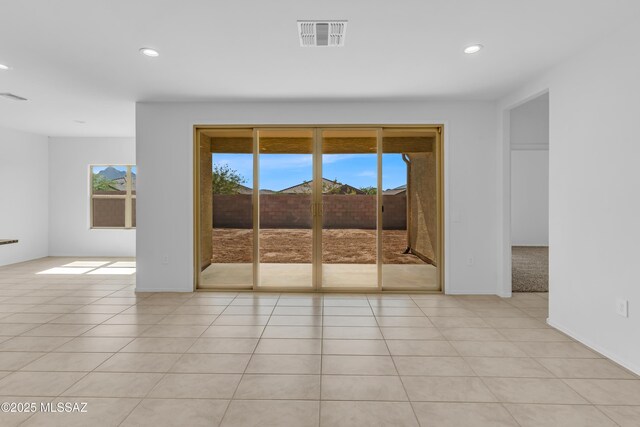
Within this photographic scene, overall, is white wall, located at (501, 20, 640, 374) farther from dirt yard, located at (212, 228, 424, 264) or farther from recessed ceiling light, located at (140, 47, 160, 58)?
recessed ceiling light, located at (140, 47, 160, 58)

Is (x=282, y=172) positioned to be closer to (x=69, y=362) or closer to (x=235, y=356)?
(x=235, y=356)

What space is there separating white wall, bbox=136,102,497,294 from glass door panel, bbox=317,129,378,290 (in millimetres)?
287

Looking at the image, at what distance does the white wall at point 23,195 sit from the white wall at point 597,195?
8579 millimetres

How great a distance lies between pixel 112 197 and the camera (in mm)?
7324

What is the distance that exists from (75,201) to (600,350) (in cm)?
872

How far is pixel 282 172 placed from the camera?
15.7 feet

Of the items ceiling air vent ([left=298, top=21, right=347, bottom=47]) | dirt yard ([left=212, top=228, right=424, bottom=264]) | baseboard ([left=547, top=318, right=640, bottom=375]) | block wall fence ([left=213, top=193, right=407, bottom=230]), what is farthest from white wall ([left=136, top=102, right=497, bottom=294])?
ceiling air vent ([left=298, top=21, right=347, bottom=47])

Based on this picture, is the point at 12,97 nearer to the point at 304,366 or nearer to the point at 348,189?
the point at 348,189

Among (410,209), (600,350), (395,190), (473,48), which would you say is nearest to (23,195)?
(395,190)

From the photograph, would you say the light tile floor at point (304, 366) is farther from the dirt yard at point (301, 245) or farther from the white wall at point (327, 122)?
the dirt yard at point (301, 245)

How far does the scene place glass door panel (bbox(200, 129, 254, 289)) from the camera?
4672 mm

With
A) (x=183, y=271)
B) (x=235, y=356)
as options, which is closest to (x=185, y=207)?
(x=183, y=271)

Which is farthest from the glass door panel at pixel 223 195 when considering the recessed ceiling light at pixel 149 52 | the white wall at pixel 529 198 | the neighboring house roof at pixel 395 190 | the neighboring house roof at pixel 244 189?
the white wall at pixel 529 198

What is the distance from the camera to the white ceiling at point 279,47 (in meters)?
2.35
